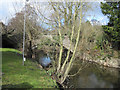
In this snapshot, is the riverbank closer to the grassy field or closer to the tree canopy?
the tree canopy

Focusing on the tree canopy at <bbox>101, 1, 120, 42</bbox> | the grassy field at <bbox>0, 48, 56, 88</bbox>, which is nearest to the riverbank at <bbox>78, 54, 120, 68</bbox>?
the tree canopy at <bbox>101, 1, 120, 42</bbox>

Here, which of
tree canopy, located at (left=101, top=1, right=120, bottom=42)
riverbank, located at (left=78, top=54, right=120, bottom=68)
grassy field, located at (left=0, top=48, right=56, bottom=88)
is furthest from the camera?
tree canopy, located at (left=101, top=1, right=120, bottom=42)

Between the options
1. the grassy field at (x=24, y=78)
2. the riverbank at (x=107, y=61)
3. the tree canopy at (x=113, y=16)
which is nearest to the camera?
the grassy field at (x=24, y=78)

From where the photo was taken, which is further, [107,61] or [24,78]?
[107,61]

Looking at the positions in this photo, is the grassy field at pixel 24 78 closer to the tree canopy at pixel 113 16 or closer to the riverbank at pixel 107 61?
the riverbank at pixel 107 61

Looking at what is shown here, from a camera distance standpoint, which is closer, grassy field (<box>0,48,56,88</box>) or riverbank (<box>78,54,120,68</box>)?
grassy field (<box>0,48,56,88</box>)

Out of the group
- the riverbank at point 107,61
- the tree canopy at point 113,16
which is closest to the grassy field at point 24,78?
the riverbank at point 107,61

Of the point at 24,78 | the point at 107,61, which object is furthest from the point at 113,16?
the point at 24,78

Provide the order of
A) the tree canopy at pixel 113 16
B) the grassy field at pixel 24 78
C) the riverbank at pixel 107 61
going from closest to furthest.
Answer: the grassy field at pixel 24 78
the riverbank at pixel 107 61
the tree canopy at pixel 113 16

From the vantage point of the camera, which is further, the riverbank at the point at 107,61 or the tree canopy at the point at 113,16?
the tree canopy at the point at 113,16

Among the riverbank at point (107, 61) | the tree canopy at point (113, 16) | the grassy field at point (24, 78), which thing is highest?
the tree canopy at point (113, 16)

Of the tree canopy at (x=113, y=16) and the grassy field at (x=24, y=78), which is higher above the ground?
the tree canopy at (x=113, y=16)

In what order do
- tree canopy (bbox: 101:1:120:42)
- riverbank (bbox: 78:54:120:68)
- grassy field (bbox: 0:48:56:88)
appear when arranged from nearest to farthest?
grassy field (bbox: 0:48:56:88) < riverbank (bbox: 78:54:120:68) < tree canopy (bbox: 101:1:120:42)

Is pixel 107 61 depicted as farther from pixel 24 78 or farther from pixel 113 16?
pixel 24 78
